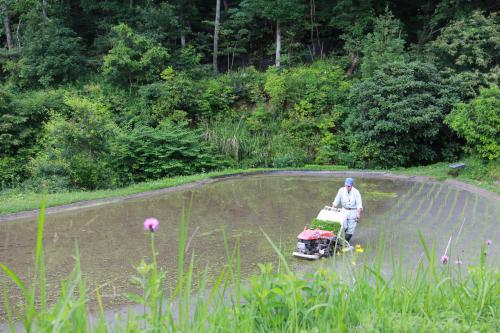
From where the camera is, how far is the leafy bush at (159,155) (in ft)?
52.7

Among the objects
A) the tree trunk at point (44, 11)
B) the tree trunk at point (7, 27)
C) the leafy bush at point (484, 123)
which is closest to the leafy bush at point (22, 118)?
the tree trunk at point (44, 11)

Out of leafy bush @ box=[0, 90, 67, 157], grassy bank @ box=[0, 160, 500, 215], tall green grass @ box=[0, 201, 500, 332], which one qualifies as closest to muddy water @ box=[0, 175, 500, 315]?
grassy bank @ box=[0, 160, 500, 215]

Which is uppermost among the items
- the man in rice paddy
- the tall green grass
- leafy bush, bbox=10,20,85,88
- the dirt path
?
leafy bush, bbox=10,20,85,88

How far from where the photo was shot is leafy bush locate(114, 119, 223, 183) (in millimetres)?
16078

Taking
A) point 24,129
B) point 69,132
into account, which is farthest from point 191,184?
point 24,129

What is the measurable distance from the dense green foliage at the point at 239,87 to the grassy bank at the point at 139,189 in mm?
718

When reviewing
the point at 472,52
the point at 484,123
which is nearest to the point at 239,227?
the point at 484,123

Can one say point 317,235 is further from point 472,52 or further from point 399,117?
point 472,52

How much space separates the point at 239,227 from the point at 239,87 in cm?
1287

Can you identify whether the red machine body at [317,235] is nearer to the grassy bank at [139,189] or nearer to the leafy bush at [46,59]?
the grassy bank at [139,189]

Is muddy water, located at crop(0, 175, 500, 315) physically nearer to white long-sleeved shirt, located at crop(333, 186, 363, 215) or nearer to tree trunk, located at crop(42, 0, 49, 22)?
white long-sleeved shirt, located at crop(333, 186, 363, 215)

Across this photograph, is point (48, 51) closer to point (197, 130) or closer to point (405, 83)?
point (197, 130)

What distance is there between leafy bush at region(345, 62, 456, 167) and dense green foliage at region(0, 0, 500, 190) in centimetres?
5

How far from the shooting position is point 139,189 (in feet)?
43.3
